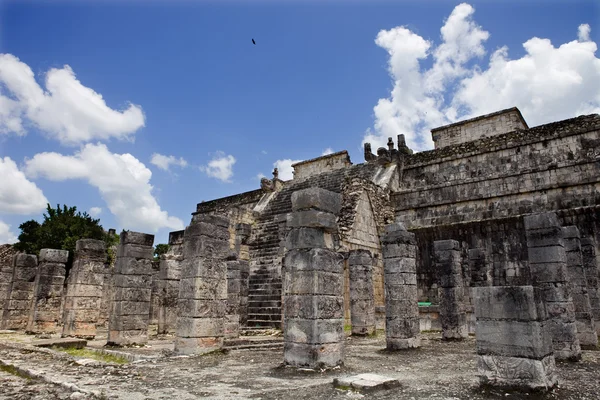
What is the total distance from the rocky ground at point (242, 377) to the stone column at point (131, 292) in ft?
4.83

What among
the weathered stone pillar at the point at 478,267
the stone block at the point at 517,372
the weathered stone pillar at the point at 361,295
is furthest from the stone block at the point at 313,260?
the weathered stone pillar at the point at 478,267

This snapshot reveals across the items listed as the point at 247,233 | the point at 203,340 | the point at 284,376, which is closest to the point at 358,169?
the point at 247,233

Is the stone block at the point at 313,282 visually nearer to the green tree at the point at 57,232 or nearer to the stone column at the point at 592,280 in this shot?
the stone column at the point at 592,280

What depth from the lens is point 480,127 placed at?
973 inches

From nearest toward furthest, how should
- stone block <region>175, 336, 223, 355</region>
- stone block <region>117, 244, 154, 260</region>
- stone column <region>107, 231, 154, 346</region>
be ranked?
stone block <region>175, 336, 223, 355</region>, stone column <region>107, 231, 154, 346</region>, stone block <region>117, 244, 154, 260</region>

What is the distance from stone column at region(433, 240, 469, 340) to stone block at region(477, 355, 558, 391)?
7.08 metres

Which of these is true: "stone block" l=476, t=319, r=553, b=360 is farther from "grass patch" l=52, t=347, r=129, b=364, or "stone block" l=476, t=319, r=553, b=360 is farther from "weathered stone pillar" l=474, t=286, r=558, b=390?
"grass patch" l=52, t=347, r=129, b=364

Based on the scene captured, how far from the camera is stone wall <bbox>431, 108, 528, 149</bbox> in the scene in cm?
2400

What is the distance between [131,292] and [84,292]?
2.85 meters

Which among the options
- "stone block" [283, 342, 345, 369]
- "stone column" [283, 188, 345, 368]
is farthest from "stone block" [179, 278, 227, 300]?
"stone block" [283, 342, 345, 369]

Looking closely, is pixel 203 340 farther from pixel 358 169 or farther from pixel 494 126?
pixel 494 126

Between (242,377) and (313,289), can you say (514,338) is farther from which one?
(242,377)

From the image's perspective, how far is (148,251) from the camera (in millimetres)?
11570

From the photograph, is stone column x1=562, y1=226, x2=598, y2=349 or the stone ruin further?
stone column x1=562, y1=226, x2=598, y2=349
